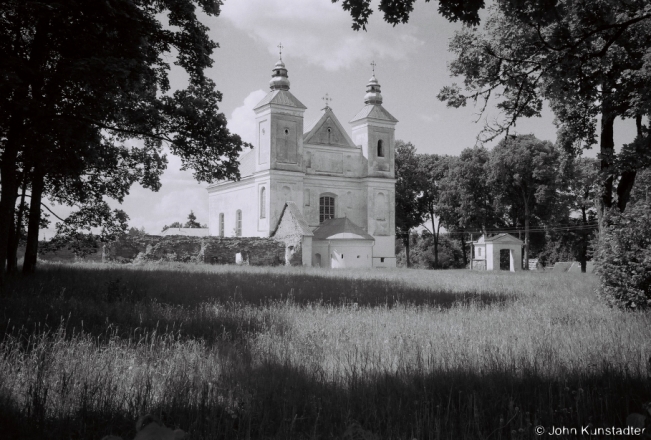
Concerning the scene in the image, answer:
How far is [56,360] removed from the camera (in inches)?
222

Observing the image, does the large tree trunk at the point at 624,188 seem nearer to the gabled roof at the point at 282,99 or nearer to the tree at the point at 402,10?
the tree at the point at 402,10

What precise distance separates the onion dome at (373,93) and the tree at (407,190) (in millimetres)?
11904

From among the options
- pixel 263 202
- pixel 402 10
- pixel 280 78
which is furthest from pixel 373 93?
pixel 402 10

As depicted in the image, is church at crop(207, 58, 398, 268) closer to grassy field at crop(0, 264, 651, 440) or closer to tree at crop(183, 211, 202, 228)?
grassy field at crop(0, 264, 651, 440)

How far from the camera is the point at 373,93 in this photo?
5122 cm

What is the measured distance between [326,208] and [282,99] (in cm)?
992

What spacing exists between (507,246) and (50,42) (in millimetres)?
39998

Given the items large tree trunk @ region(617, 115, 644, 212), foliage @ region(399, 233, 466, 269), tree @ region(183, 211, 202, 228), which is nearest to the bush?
large tree trunk @ region(617, 115, 644, 212)

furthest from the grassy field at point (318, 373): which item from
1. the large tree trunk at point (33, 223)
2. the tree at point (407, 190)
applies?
the tree at point (407, 190)

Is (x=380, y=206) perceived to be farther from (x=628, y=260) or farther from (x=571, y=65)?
(x=571, y=65)

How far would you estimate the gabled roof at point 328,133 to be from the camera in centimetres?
4854

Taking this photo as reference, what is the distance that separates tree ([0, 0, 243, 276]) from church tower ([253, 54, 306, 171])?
94.0ft

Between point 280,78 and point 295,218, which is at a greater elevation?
point 280,78

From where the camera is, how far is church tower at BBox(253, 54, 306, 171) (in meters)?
45.1
